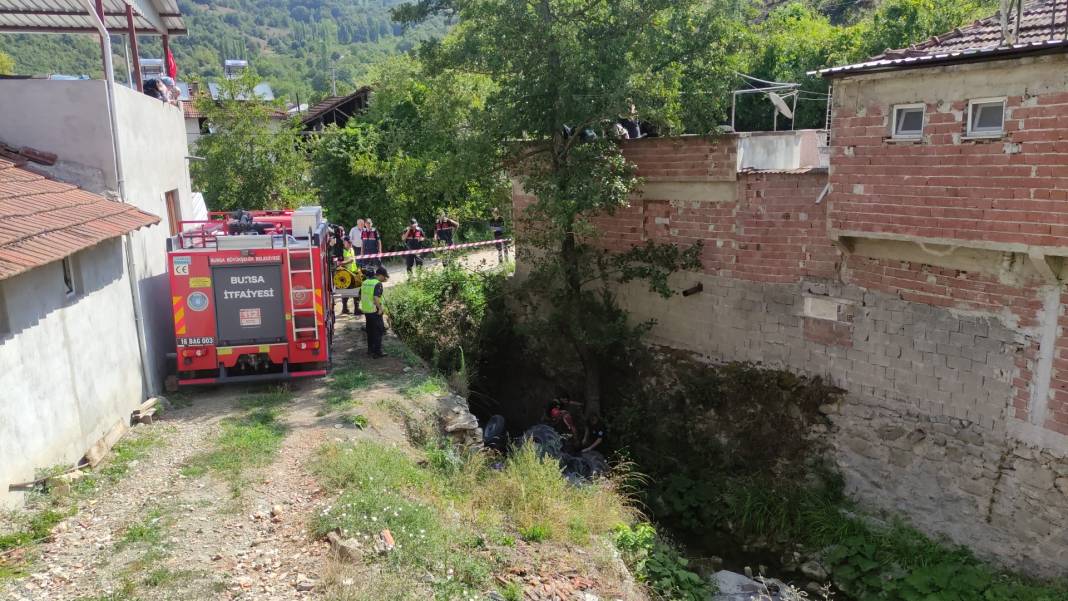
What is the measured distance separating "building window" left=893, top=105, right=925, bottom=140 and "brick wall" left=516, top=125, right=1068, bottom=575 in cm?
83

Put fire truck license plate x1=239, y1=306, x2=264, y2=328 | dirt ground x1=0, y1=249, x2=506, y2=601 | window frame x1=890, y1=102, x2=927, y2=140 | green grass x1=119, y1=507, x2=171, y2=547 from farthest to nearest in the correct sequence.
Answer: fire truck license plate x1=239, y1=306, x2=264, y2=328 < window frame x1=890, y1=102, x2=927, y2=140 < green grass x1=119, y1=507, x2=171, y2=547 < dirt ground x1=0, y1=249, x2=506, y2=601

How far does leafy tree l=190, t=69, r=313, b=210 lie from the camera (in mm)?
20266

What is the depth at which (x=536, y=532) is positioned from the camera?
26.9 ft

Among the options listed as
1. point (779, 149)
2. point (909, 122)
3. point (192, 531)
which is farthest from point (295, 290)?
point (779, 149)

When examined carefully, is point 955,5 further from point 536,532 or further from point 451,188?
point 536,532

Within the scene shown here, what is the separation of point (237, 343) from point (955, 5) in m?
22.4

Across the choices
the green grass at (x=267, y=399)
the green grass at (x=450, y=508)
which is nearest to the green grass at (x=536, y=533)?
the green grass at (x=450, y=508)

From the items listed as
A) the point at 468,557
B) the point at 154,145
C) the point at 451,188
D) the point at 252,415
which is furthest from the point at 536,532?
the point at 154,145

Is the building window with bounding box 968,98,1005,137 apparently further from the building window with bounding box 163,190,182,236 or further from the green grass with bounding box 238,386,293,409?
the building window with bounding box 163,190,182,236

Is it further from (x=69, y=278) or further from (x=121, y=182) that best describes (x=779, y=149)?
(x=69, y=278)

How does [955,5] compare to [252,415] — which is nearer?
[252,415]

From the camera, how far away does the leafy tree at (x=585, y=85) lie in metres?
11.2

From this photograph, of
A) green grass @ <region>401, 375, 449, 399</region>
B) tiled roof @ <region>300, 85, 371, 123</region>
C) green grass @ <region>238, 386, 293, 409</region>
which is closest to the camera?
green grass @ <region>238, 386, 293, 409</region>

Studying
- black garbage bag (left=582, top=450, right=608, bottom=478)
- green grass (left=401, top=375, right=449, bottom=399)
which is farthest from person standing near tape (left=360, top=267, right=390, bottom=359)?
black garbage bag (left=582, top=450, right=608, bottom=478)
